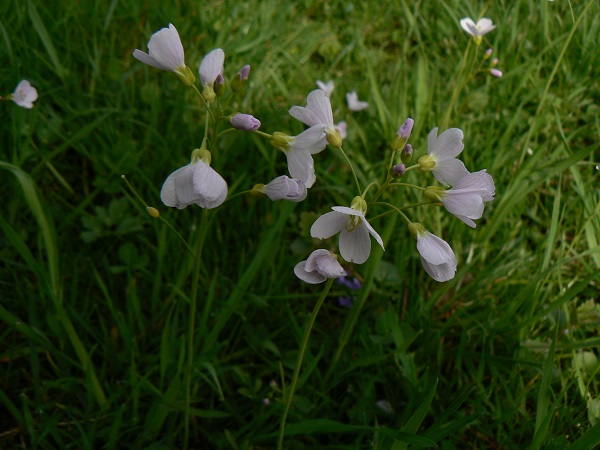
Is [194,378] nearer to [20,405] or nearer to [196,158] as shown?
[20,405]

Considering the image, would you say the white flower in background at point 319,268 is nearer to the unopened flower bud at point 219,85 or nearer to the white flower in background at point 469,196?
the white flower in background at point 469,196

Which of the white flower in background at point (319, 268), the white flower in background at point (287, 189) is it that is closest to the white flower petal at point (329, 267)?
the white flower in background at point (319, 268)

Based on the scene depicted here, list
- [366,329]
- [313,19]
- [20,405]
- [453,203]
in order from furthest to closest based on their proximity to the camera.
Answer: [313,19]
[366,329]
[20,405]
[453,203]

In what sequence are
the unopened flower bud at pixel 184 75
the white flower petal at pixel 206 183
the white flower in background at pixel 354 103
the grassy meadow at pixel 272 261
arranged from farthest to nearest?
the white flower in background at pixel 354 103, the grassy meadow at pixel 272 261, the unopened flower bud at pixel 184 75, the white flower petal at pixel 206 183

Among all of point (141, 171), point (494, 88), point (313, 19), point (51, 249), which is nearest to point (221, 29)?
point (313, 19)

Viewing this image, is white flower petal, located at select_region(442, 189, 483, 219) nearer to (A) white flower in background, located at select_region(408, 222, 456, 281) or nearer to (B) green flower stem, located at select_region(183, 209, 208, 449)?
(A) white flower in background, located at select_region(408, 222, 456, 281)

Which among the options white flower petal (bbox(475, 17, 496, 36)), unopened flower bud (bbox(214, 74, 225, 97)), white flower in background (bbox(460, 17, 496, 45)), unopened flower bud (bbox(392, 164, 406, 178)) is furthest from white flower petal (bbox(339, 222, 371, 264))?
white flower petal (bbox(475, 17, 496, 36))

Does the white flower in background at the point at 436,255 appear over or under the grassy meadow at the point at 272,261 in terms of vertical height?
over
